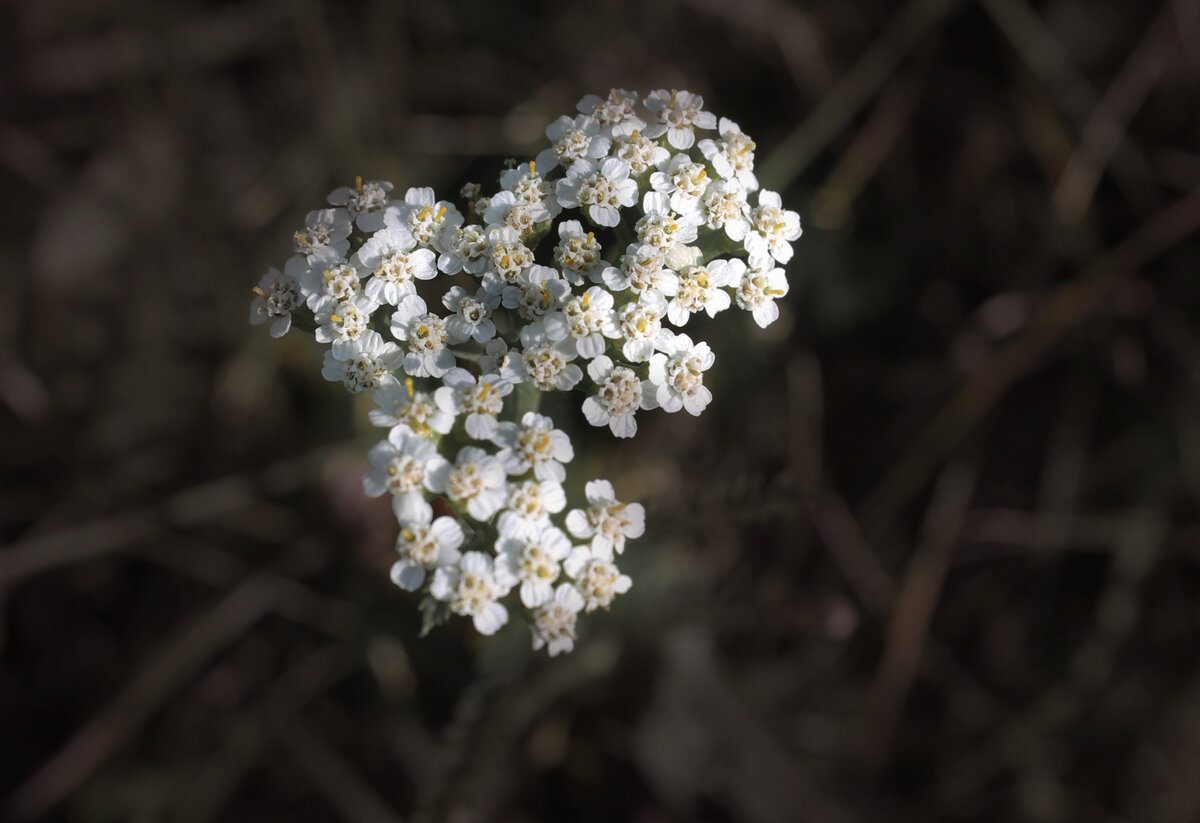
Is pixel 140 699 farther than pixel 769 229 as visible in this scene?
Yes

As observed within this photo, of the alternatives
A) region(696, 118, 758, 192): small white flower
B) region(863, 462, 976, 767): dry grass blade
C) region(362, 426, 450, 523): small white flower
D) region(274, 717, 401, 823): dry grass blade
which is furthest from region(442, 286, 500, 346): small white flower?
region(863, 462, 976, 767): dry grass blade

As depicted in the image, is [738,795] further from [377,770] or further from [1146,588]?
[1146,588]

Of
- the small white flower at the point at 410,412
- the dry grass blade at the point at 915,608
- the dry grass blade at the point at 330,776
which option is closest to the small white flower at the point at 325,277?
the small white flower at the point at 410,412

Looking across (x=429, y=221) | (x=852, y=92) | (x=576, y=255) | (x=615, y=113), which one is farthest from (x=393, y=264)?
(x=852, y=92)

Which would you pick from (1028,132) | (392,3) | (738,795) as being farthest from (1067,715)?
(392,3)

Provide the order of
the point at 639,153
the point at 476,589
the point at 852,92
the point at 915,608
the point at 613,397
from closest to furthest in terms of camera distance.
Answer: the point at 476,589 < the point at 613,397 < the point at 639,153 < the point at 915,608 < the point at 852,92

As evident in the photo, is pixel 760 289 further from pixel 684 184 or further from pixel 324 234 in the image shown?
pixel 324 234

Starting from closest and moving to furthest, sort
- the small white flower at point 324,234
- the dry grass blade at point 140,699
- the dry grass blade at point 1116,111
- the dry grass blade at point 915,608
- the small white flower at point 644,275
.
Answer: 1. the small white flower at point 644,275
2. the small white flower at point 324,234
3. the dry grass blade at point 140,699
4. the dry grass blade at point 915,608
5. the dry grass blade at point 1116,111

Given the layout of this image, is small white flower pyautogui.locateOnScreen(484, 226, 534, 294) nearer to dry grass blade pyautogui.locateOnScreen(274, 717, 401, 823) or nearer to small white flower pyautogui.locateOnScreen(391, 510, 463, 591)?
small white flower pyautogui.locateOnScreen(391, 510, 463, 591)

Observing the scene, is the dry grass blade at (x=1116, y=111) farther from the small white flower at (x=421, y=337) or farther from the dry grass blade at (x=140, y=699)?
the dry grass blade at (x=140, y=699)
